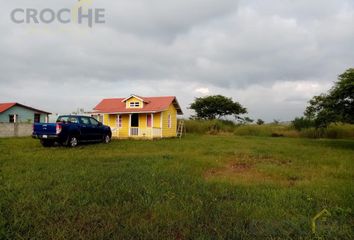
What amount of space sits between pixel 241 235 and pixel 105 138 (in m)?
16.4

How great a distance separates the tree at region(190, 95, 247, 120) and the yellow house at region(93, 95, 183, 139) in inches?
866

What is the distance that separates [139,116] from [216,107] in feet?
80.9

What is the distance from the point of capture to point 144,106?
991 inches

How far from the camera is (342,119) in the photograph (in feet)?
58.1

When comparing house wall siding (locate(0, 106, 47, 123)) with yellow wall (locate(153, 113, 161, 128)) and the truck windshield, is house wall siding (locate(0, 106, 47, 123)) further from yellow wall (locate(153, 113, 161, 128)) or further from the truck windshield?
the truck windshield

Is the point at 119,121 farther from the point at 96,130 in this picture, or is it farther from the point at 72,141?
the point at 72,141

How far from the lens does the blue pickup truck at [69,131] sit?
1484 centimetres

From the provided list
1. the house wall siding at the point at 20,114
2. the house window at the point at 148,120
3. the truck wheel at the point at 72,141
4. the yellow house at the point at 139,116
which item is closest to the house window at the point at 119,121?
the yellow house at the point at 139,116

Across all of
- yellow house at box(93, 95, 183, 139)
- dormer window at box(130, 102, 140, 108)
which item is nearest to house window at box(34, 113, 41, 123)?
yellow house at box(93, 95, 183, 139)

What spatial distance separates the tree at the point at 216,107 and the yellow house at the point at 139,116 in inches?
866

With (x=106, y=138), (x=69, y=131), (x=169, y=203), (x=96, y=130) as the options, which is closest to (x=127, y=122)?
(x=106, y=138)

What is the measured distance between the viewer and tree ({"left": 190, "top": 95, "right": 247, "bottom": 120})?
47.7 metres

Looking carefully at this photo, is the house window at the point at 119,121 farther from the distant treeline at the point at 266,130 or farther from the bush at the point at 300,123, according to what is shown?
the bush at the point at 300,123

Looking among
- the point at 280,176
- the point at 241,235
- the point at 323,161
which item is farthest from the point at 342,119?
the point at 241,235
